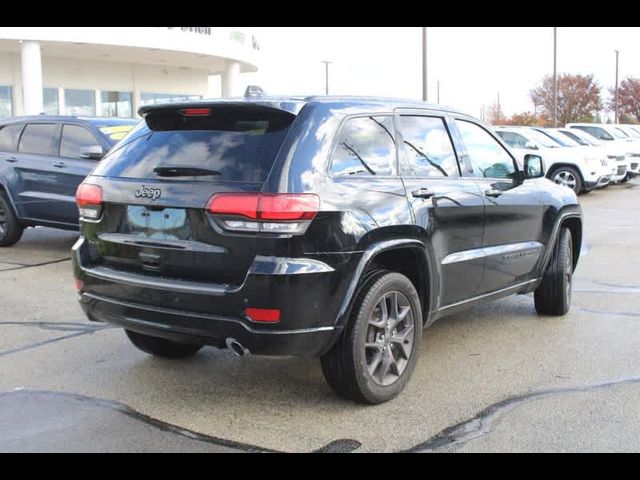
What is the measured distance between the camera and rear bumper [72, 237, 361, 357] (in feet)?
12.4

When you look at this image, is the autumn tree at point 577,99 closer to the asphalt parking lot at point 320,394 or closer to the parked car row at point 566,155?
the parked car row at point 566,155

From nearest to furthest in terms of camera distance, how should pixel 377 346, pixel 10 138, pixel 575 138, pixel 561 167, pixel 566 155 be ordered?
pixel 377 346 → pixel 10 138 → pixel 566 155 → pixel 561 167 → pixel 575 138

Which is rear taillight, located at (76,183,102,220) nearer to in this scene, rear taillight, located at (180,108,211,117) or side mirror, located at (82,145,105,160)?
rear taillight, located at (180,108,211,117)

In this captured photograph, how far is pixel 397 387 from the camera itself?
175 inches

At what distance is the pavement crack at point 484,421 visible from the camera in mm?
3768

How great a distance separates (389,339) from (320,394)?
21.7 inches

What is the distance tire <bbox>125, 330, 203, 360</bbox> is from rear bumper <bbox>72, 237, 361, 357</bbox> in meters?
0.97

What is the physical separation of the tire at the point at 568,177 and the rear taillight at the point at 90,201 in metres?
15.4

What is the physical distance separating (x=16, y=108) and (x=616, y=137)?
21728mm

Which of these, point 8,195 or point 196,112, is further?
point 8,195

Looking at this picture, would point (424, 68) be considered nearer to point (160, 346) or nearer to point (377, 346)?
point (160, 346)

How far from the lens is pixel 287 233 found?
12.4 ft

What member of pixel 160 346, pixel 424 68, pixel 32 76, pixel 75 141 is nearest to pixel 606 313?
pixel 160 346
